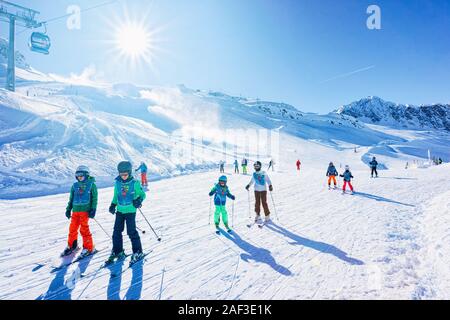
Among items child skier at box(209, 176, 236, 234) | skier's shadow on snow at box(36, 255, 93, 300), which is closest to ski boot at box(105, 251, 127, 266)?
skier's shadow on snow at box(36, 255, 93, 300)

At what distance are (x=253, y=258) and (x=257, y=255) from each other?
185mm

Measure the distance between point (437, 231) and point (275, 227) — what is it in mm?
3922

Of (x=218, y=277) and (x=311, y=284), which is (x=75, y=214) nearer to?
(x=218, y=277)

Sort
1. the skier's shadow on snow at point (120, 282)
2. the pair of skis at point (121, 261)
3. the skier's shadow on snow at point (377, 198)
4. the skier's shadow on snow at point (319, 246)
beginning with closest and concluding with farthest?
the skier's shadow on snow at point (120, 282)
the pair of skis at point (121, 261)
the skier's shadow on snow at point (319, 246)
the skier's shadow on snow at point (377, 198)

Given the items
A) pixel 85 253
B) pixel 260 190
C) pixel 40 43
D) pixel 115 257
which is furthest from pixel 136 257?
pixel 40 43

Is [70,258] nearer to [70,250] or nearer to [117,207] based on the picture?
[70,250]

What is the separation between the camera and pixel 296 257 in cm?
522

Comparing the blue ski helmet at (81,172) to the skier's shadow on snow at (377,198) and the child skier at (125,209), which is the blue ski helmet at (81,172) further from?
the skier's shadow on snow at (377,198)

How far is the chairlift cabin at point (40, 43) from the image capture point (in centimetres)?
3253

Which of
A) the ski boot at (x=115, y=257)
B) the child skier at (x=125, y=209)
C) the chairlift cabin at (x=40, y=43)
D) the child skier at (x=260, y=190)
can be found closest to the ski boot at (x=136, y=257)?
the child skier at (x=125, y=209)

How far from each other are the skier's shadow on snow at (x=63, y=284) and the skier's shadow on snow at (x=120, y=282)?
1.75ft

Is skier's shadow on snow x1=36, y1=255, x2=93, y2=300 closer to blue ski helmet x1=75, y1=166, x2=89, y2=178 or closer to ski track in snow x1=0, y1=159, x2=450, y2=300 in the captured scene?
ski track in snow x1=0, y1=159, x2=450, y2=300

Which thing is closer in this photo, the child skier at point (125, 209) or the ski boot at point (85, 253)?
the child skier at point (125, 209)
